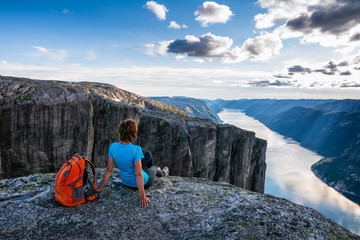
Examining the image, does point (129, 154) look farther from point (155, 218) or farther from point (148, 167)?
point (155, 218)

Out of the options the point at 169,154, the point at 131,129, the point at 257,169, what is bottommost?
the point at 257,169

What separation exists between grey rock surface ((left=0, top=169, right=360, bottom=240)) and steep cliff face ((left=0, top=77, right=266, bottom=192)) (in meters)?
18.8

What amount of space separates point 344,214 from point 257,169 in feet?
588

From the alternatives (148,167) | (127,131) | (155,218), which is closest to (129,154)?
(127,131)

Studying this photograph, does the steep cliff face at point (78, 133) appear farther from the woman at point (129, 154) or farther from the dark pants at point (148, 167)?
the dark pants at point (148, 167)

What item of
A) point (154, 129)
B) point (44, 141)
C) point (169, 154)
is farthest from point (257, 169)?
point (44, 141)

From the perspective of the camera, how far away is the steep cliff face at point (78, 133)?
25.9 meters

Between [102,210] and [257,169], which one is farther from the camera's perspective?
[257,169]

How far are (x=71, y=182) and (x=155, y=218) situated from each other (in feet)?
13.8

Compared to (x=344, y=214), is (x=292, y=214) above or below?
above

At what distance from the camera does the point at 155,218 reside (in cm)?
914

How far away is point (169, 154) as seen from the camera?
159 ft

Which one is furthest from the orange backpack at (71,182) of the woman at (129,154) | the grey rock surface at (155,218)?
the woman at (129,154)

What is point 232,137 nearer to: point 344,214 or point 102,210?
point 102,210
